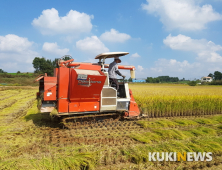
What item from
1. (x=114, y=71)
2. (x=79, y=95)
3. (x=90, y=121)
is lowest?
(x=90, y=121)

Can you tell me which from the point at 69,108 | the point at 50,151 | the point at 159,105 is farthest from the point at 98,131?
the point at 159,105

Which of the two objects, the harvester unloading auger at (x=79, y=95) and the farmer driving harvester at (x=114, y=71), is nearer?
the harvester unloading auger at (x=79, y=95)

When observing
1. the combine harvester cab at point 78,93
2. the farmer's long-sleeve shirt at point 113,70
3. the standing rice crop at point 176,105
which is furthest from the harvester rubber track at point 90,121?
the standing rice crop at point 176,105

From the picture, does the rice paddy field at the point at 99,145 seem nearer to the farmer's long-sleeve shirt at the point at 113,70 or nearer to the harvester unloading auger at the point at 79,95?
the harvester unloading auger at the point at 79,95

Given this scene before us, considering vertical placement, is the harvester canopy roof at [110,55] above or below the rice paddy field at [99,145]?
above

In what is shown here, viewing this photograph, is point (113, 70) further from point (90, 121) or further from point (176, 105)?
point (176, 105)

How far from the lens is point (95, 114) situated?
6.22 m

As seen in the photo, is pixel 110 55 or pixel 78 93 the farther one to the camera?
pixel 110 55

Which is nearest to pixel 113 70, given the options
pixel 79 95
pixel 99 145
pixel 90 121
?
pixel 79 95

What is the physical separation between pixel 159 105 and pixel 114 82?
3.34 m

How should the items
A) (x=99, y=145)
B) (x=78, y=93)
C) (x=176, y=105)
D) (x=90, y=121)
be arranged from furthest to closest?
(x=176, y=105) → (x=90, y=121) → (x=78, y=93) → (x=99, y=145)

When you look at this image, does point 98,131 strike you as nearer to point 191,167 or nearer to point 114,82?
point 114,82

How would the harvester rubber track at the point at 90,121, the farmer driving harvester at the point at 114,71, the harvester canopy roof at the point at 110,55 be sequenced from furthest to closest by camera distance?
the farmer driving harvester at the point at 114,71
the harvester canopy roof at the point at 110,55
the harvester rubber track at the point at 90,121

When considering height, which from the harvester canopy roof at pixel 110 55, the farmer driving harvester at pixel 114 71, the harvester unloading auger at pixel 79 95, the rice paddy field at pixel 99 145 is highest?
the harvester canopy roof at pixel 110 55
